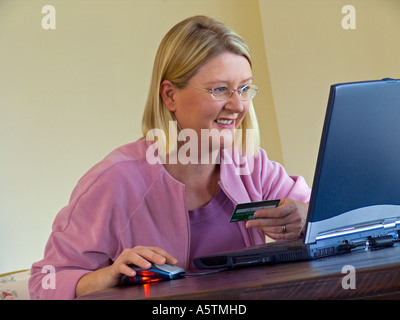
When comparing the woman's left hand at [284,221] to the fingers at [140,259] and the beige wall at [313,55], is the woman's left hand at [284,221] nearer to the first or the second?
the fingers at [140,259]

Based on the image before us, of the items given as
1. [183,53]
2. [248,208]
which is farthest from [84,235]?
[183,53]

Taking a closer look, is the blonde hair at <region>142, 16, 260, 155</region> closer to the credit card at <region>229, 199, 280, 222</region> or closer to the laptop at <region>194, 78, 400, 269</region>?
the credit card at <region>229, 199, 280, 222</region>

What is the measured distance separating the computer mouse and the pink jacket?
0.26 m

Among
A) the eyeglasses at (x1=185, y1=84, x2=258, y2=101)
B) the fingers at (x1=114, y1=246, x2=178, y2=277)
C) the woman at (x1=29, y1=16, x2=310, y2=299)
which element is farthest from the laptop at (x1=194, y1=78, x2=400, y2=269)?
the eyeglasses at (x1=185, y1=84, x2=258, y2=101)

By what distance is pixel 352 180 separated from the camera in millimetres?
1126

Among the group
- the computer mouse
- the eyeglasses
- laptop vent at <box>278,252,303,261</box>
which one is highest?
the eyeglasses

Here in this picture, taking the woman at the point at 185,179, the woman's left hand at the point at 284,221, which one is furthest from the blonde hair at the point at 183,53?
the woman's left hand at the point at 284,221

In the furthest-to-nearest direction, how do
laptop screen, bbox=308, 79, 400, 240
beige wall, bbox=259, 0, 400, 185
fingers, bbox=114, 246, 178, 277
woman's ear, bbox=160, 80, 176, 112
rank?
beige wall, bbox=259, 0, 400, 185
woman's ear, bbox=160, 80, 176, 112
fingers, bbox=114, 246, 178, 277
laptop screen, bbox=308, 79, 400, 240

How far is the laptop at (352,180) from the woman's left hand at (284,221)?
0.19 m

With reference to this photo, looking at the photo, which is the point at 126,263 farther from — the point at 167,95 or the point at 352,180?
the point at 167,95

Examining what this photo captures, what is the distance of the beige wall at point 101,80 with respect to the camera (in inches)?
112

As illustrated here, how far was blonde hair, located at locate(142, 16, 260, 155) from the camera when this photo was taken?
5.58 feet
